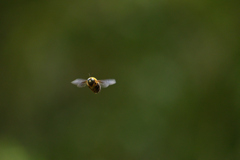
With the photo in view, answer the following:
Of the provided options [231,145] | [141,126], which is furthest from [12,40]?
[231,145]

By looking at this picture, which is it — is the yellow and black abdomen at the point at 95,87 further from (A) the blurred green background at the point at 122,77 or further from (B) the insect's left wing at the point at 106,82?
(A) the blurred green background at the point at 122,77

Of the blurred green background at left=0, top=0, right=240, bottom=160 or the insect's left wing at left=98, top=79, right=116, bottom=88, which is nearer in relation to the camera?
the insect's left wing at left=98, top=79, right=116, bottom=88

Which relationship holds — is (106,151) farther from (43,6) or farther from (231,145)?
(43,6)

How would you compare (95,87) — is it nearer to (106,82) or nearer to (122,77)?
(106,82)

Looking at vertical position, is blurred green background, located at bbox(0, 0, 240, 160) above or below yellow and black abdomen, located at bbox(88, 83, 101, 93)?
above

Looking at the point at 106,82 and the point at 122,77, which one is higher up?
the point at 122,77

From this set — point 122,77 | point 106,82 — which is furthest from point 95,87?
point 122,77

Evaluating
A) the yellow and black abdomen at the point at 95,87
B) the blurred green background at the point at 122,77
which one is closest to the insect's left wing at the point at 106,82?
the yellow and black abdomen at the point at 95,87

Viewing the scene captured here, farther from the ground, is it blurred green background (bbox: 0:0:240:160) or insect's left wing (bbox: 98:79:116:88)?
blurred green background (bbox: 0:0:240:160)

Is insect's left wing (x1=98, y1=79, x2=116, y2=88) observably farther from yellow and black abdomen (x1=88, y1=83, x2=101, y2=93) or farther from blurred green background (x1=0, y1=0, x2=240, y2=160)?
blurred green background (x1=0, y1=0, x2=240, y2=160)

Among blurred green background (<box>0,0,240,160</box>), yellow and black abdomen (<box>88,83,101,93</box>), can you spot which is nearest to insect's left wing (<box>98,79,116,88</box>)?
yellow and black abdomen (<box>88,83,101,93</box>)
